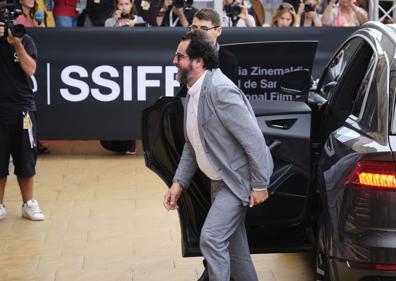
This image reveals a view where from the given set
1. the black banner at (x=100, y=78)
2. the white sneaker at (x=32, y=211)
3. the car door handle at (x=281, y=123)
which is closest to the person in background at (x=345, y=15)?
the black banner at (x=100, y=78)

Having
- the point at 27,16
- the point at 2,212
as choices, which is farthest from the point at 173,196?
the point at 27,16

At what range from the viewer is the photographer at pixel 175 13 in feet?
40.5

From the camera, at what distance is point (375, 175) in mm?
4602

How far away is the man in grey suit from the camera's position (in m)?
5.25

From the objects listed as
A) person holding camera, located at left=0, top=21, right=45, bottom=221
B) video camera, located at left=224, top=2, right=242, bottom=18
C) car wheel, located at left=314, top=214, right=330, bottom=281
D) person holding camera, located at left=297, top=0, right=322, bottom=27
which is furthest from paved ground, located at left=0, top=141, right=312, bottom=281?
person holding camera, located at left=297, top=0, right=322, bottom=27

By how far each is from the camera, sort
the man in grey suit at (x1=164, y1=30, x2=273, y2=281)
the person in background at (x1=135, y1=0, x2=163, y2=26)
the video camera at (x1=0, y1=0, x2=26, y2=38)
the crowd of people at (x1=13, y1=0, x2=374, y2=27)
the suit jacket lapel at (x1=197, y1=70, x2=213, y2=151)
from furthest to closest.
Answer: the person in background at (x1=135, y1=0, x2=163, y2=26), the crowd of people at (x1=13, y1=0, x2=374, y2=27), the video camera at (x1=0, y1=0, x2=26, y2=38), the suit jacket lapel at (x1=197, y1=70, x2=213, y2=151), the man in grey suit at (x1=164, y1=30, x2=273, y2=281)

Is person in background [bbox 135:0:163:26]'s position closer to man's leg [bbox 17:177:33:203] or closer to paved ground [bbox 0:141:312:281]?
paved ground [bbox 0:141:312:281]

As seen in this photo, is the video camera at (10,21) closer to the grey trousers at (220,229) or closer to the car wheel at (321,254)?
the grey trousers at (220,229)

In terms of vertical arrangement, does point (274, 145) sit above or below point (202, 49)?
below

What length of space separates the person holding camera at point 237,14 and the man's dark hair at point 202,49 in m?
6.96

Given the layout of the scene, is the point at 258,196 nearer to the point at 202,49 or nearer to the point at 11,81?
the point at 202,49

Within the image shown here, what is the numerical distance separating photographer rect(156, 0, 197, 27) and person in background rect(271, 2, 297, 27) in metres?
1.16

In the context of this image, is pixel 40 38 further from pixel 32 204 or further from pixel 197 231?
pixel 197 231

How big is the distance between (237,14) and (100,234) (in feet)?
17.0
